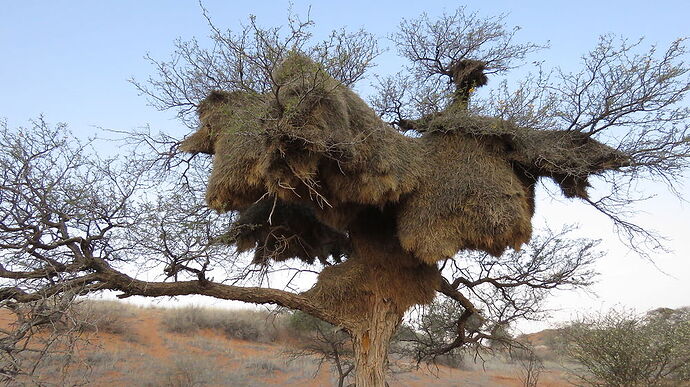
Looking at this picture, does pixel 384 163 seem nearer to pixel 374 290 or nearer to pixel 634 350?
pixel 374 290

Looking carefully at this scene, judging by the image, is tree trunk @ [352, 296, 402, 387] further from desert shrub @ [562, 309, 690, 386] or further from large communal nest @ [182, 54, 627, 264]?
desert shrub @ [562, 309, 690, 386]

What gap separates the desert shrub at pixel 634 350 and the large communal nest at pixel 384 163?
249 inches

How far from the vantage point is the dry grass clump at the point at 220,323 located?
2745 centimetres

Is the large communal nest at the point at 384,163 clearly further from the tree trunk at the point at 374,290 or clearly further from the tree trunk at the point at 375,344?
the tree trunk at the point at 375,344

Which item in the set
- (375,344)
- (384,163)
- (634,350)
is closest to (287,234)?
(375,344)

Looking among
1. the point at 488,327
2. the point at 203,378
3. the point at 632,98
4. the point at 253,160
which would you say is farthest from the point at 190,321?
the point at 632,98

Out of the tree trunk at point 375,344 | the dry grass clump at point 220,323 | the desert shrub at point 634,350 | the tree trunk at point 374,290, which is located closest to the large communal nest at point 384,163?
the tree trunk at point 374,290

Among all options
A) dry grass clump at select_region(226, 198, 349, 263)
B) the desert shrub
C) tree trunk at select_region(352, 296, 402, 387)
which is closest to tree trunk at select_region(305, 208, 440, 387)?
tree trunk at select_region(352, 296, 402, 387)

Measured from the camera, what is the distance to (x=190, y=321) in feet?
91.6

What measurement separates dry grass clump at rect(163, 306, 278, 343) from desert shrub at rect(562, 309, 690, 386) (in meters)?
17.6

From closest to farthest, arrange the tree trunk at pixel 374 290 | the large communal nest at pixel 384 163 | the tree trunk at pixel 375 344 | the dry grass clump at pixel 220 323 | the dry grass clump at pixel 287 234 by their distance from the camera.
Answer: the large communal nest at pixel 384 163 → the tree trunk at pixel 375 344 → the tree trunk at pixel 374 290 → the dry grass clump at pixel 287 234 → the dry grass clump at pixel 220 323

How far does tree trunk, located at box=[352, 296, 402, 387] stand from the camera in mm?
8703

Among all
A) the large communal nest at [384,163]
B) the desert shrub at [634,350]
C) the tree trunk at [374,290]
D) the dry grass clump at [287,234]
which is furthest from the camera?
the desert shrub at [634,350]

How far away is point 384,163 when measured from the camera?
795cm
